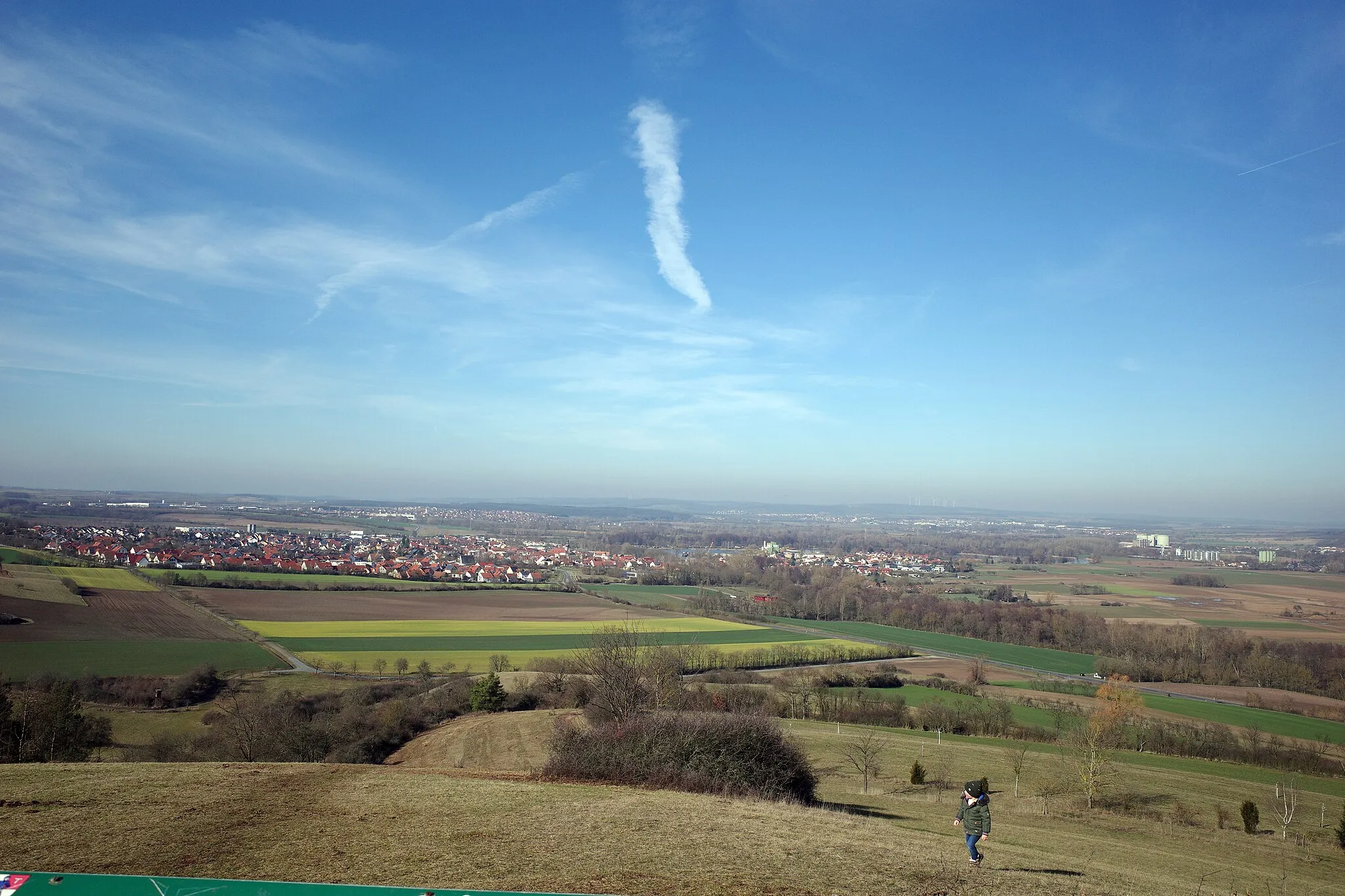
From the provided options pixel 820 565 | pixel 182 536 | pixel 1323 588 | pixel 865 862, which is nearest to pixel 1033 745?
pixel 865 862

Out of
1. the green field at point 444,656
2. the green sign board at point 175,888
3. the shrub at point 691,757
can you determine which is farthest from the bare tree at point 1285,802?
the green field at point 444,656

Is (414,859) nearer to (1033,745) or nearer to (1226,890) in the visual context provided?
(1226,890)

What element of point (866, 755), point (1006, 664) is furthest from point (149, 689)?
point (1006, 664)

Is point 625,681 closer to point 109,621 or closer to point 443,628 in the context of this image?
point 443,628

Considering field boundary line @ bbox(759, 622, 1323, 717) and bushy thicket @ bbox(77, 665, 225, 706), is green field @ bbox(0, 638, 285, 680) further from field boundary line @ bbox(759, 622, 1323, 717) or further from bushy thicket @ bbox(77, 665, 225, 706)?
field boundary line @ bbox(759, 622, 1323, 717)

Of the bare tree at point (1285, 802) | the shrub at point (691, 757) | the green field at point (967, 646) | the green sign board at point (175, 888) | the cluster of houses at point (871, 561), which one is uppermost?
the green sign board at point (175, 888)

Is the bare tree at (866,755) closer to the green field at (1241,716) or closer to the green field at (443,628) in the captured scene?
the green field at (1241,716)
